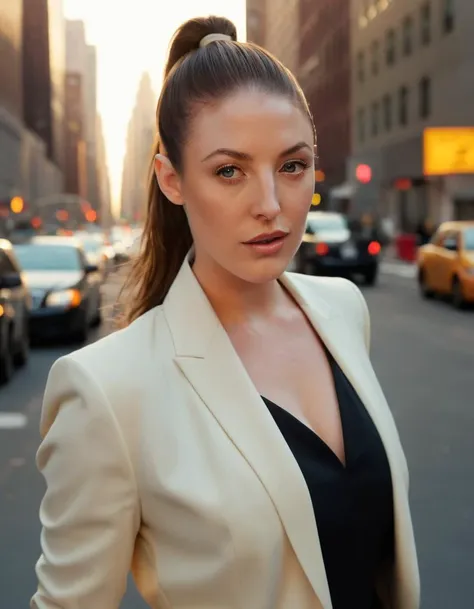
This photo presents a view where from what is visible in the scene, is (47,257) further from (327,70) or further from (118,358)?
(327,70)

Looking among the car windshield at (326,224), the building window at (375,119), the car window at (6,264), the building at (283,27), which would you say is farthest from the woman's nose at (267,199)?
the building at (283,27)

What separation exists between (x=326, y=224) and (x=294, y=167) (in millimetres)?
25318

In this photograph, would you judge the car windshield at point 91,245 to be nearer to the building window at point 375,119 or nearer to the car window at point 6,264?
the car window at point 6,264

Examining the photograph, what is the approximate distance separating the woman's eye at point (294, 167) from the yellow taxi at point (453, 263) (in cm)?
1781

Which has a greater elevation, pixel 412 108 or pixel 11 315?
pixel 412 108

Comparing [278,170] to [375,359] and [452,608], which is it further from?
[375,359]

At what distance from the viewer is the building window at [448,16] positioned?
4369cm

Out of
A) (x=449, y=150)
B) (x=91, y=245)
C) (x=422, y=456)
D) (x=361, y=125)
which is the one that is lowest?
(x=91, y=245)

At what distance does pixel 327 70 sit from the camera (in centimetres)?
7519

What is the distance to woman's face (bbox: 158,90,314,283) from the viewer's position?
6.40 feet

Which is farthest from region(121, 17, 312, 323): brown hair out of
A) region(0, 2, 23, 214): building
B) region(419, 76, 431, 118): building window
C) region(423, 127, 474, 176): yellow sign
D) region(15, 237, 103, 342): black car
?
region(0, 2, 23, 214): building

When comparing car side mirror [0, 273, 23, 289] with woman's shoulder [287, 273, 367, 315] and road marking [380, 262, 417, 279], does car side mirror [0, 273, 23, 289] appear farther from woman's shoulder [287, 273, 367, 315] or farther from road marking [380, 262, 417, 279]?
road marking [380, 262, 417, 279]

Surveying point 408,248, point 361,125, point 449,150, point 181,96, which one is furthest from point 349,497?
point 361,125

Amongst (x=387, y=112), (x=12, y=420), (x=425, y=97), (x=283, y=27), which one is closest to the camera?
(x=12, y=420)
